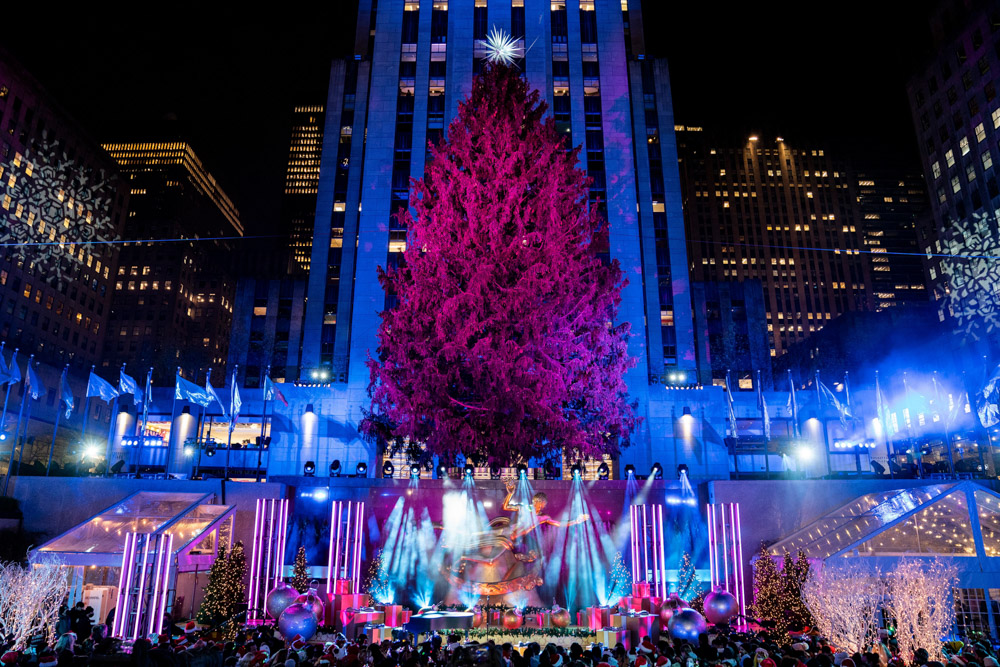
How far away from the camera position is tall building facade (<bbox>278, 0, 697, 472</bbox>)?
137 feet

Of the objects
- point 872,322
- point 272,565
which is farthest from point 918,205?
point 272,565

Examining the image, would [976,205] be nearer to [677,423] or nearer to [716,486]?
[677,423]

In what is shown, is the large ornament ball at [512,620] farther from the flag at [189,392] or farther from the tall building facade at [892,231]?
the tall building facade at [892,231]

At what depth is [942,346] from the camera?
73188 mm

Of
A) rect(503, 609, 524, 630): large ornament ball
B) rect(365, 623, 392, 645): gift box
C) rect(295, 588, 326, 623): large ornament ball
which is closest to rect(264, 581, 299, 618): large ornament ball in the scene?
rect(295, 588, 326, 623): large ornament ball

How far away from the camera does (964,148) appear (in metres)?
71.6

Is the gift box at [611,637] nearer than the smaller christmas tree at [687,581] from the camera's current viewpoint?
Yes

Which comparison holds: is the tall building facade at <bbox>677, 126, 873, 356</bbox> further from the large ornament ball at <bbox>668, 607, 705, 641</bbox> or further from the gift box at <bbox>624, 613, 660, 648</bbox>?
the large ornament ball at <bbox>668, 607, 705, 641</bbox>

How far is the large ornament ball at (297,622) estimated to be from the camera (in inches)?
674

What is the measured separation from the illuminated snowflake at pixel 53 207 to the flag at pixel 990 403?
251 ft

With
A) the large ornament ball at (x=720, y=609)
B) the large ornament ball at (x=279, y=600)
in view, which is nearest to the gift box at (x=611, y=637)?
the large ornament ball at (x=720, y=609)

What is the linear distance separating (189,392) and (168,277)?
105740mm

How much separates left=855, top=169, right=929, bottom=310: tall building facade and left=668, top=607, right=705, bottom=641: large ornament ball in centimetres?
14178

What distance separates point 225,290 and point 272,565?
4772 inches
